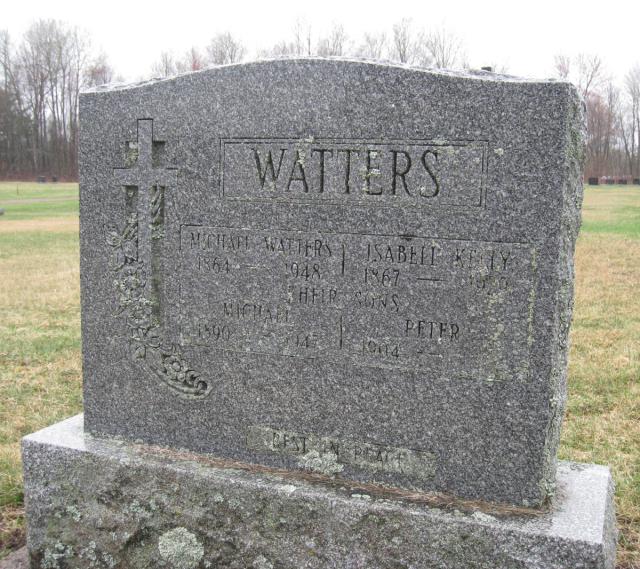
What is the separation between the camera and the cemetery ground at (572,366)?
12.3 ft

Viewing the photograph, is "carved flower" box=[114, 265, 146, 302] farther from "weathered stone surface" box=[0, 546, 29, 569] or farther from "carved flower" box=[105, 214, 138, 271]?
"weathered stone surface" box=[0, 546, 29, 569]

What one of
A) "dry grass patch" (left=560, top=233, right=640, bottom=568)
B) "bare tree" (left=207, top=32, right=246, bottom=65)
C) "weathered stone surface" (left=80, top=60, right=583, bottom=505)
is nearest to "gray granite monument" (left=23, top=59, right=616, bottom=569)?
"weathered stone surface" (left=80, top=60, right=583, bottom=505)

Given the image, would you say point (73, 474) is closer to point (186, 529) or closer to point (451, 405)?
point (186, 529)

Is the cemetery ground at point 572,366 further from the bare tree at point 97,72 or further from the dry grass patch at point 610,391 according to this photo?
the bare tree at point 97,72

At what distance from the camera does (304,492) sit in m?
2.75

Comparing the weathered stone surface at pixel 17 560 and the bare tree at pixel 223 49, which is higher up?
the bare tree at pixel 223 49

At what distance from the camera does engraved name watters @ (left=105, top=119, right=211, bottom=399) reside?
9.73 ft

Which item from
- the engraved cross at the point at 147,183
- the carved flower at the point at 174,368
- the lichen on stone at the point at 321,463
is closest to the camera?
the lichen on stone at the point at 321,463

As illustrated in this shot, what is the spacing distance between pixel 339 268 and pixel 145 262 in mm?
886

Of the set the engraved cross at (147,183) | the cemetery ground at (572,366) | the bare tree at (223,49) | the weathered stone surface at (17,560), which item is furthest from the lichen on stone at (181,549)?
the bare tree at (223,49)

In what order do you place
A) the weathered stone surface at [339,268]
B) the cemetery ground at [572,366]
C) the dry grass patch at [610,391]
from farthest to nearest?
the cemetery ground at [572,366] < the dry grass patch at [610,391] < the weathered stone surface at [339,268]

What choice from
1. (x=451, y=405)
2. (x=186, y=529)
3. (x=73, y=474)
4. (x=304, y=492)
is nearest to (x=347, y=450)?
(x=304, y=492)

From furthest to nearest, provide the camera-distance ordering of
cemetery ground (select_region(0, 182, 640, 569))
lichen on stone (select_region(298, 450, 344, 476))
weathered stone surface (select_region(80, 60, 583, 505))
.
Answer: cemetery ground (select_region(0, 182, 640, 569)) < lichen on stone (select_region(298, 450, 344, 476)) < weathered stone surface (select_region(80, 60, 583, 505))

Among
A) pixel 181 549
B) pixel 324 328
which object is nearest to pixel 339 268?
pixel 324 328
